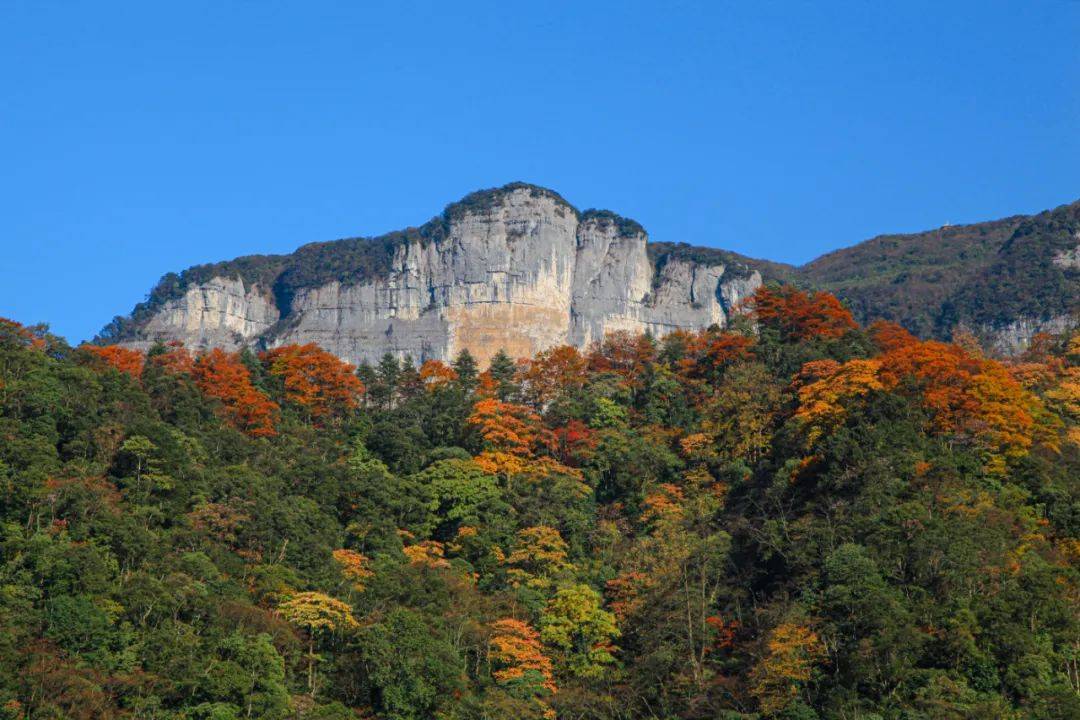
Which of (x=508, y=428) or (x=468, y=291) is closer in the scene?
(x=508, y=428)

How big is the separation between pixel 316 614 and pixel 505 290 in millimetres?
49848

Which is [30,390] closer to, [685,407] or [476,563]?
[476,563]

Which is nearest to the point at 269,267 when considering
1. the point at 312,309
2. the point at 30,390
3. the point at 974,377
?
the point at 312,309

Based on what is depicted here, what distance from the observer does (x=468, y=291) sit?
86.4m

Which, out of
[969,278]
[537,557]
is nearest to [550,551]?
[537,557]

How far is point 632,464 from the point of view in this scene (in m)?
50.9

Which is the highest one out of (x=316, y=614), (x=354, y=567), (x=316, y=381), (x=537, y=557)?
(x=316, y=381)

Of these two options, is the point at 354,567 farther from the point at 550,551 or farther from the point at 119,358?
the point at 119,358

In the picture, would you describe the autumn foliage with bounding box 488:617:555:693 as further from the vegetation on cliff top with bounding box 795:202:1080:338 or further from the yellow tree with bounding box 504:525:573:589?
the vegetation on cliff top with bounding box 795:202:1080:338

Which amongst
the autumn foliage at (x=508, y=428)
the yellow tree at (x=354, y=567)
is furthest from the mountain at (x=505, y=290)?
the yellow tree at (x=354, y=567)

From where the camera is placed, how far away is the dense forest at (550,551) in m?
34.4

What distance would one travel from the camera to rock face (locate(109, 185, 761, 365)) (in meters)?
86.1

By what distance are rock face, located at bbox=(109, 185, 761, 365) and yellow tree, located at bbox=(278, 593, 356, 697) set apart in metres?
45.6

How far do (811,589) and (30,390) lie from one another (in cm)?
2266
